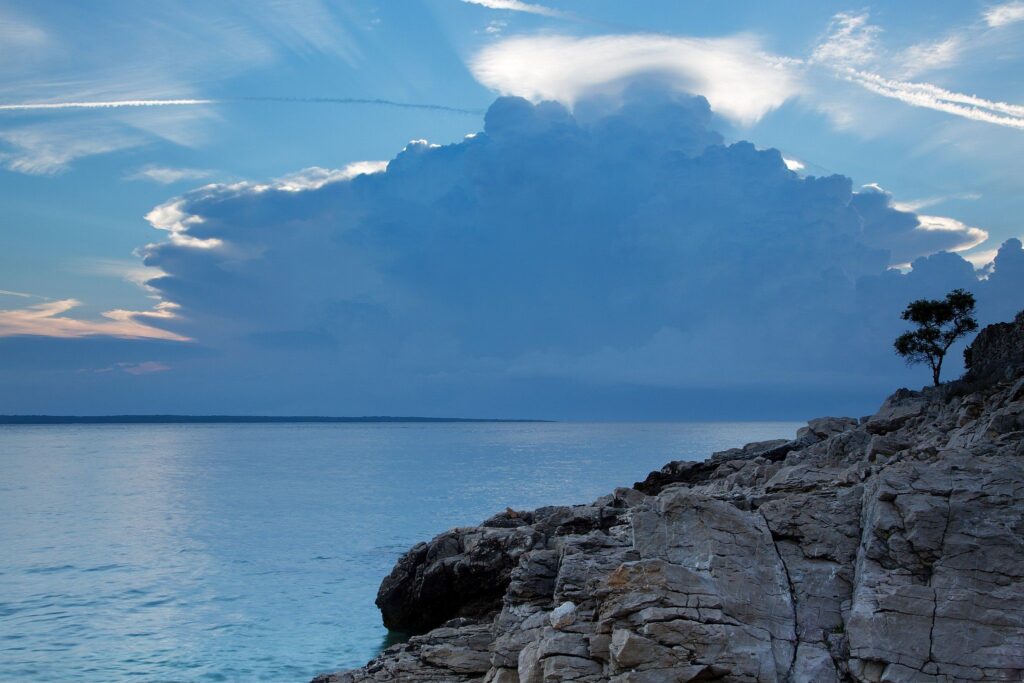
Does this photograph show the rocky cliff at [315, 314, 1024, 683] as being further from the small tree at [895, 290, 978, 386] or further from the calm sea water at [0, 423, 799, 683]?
the small tree at [895, 290, 978, 386]

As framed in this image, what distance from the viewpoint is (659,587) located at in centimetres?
1311

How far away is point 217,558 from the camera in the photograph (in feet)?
161

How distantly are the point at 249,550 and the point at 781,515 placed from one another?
4363cm

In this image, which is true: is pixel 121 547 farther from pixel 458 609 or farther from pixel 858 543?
pixel 858 543

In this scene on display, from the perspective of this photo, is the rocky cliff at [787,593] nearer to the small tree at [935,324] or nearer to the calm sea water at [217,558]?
the calm sea water at [217,558]

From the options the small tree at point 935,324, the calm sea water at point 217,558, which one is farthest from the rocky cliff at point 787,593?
the small tree at point 935,324

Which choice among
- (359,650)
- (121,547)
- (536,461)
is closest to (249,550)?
(121,547)

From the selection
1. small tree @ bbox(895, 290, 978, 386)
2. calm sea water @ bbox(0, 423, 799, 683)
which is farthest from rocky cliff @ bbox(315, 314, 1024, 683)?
small tree @ bbox(895, 290, 978, 386)

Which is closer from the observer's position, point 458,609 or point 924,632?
point 924,632

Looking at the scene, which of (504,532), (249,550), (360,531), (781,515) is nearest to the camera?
(781,515)

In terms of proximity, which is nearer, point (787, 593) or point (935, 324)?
point (787, 593)

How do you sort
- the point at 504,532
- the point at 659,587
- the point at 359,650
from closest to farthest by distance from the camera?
the point at 659,587 < the point at 504,532 < the point at 359,650

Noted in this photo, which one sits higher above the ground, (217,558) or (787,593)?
(787,593)

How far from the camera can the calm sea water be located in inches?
1134
